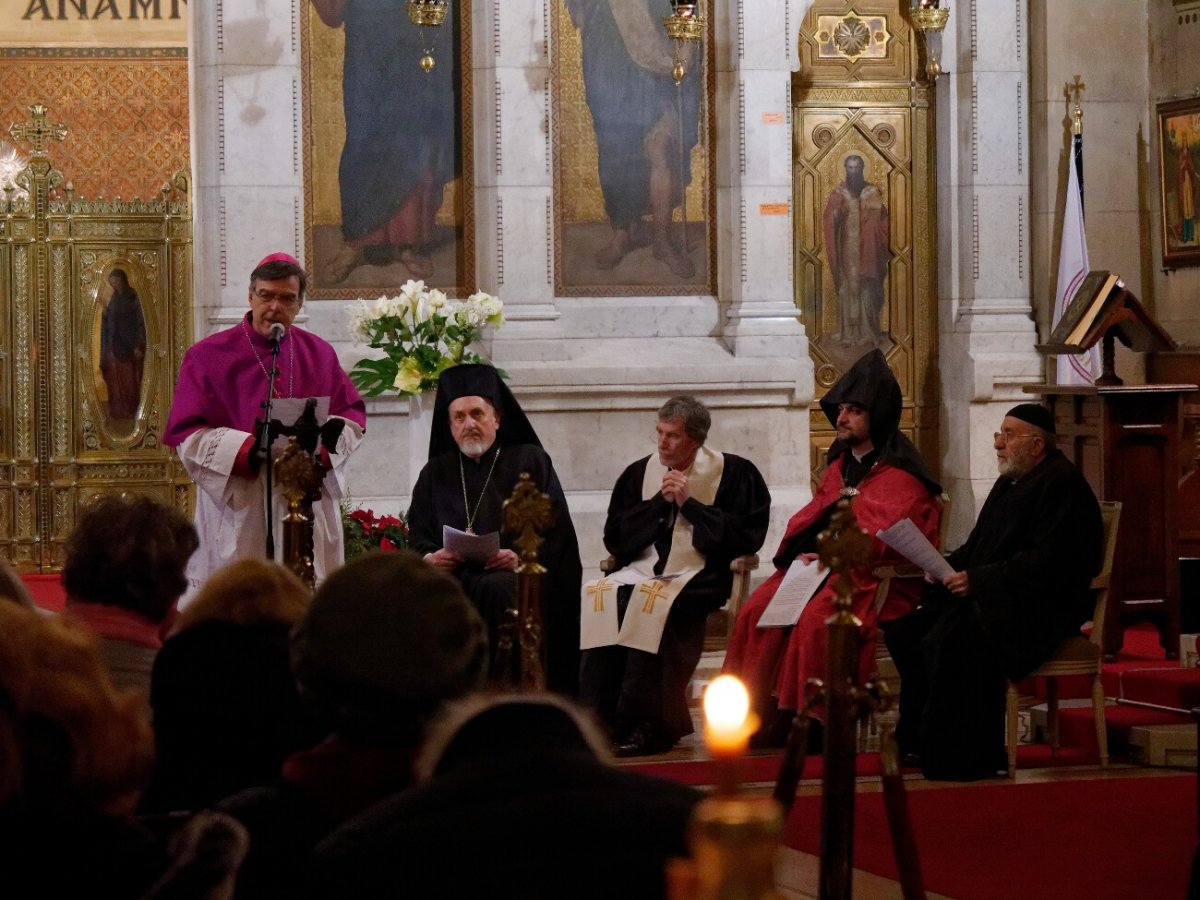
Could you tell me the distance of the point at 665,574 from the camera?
28.3 feet

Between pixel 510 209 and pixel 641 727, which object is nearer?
pixel 641 727

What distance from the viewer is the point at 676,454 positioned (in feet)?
28.3

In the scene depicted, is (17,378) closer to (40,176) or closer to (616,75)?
(40,176)

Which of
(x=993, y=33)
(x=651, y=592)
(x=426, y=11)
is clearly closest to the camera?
(x=651, y=592)

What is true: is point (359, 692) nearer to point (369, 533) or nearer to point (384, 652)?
point (384, 652)

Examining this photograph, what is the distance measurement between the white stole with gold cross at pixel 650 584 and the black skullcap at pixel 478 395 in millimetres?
768

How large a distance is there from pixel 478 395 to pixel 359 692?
16.9 feet

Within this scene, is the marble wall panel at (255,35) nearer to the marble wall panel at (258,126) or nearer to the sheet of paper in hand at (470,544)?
the marble wall panel at (258,126)

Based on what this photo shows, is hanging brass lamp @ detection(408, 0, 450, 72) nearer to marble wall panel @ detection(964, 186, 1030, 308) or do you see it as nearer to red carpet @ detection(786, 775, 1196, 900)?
marble wall panel @ detection(964, 186, 1030, 308)

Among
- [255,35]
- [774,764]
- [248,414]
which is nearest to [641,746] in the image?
[774,764]

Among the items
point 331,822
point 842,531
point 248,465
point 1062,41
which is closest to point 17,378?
point 248,465

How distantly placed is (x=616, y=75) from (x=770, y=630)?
4.77 m

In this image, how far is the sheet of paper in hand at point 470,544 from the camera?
7.70m

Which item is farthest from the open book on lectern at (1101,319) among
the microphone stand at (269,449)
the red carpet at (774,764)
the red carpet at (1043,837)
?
the microphone stand at (269,449)
